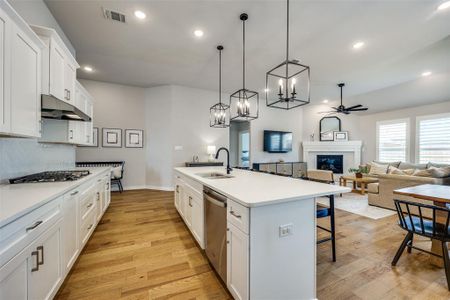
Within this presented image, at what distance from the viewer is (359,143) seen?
6605 millimetres

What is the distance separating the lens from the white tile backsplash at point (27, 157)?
1721 millimetres

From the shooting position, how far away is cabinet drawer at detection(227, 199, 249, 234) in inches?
49.6

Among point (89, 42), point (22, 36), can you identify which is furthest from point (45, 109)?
point (89, 42)

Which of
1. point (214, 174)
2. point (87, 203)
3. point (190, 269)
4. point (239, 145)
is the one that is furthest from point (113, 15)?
point (239, 145)

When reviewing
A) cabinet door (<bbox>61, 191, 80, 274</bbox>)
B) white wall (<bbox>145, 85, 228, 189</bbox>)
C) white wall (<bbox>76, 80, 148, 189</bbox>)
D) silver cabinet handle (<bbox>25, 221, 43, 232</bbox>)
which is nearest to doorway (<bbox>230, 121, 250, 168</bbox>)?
A: white wall (<bbox>145, 85, 228, 189</bbox>)

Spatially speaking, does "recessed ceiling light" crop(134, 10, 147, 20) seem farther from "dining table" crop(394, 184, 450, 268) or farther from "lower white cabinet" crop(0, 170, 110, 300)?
"dining table" crop(394, 184, 450, 268)

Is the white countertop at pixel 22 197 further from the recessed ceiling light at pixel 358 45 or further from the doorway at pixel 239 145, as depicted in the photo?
the doorway at pixel 239 145

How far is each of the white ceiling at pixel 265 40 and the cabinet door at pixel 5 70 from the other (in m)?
1.40

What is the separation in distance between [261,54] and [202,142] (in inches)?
124

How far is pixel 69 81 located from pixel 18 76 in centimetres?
109

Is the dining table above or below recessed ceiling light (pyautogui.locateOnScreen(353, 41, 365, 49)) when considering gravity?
below

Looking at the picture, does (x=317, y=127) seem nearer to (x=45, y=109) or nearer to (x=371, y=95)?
(x=371, y=95)

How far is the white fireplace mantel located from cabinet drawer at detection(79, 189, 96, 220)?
7127 mm

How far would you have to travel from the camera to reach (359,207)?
3.91 meters
